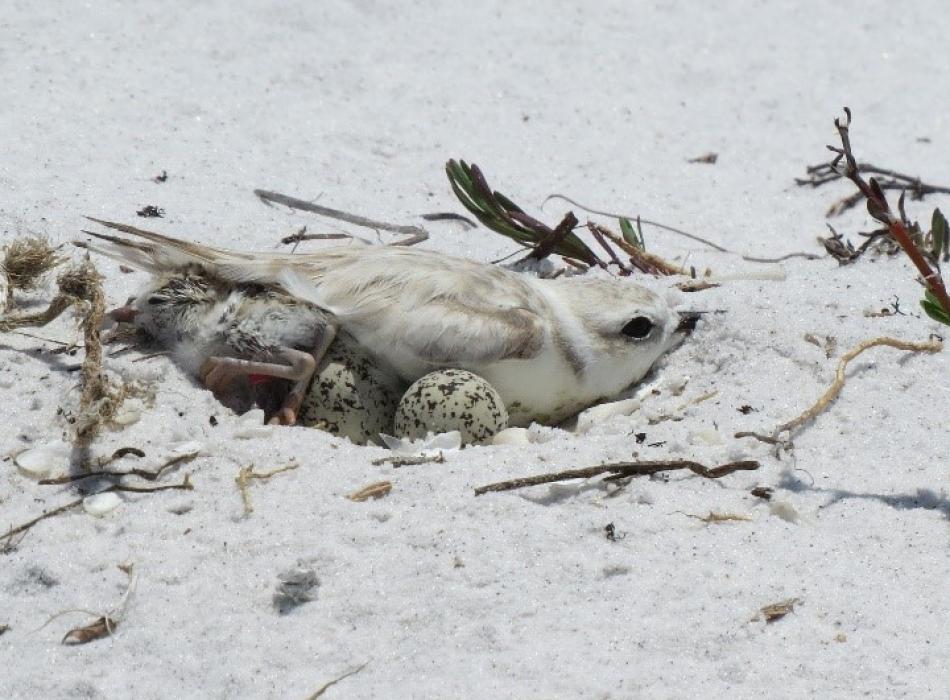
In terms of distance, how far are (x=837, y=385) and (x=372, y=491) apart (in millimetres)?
1695

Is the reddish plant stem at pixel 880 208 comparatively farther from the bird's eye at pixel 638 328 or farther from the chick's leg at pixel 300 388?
the chick's leg at pixel 300 388

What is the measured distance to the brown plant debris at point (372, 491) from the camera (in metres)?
3.72

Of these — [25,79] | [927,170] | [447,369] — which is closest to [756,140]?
[927,170]

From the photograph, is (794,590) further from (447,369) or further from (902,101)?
(902,101)

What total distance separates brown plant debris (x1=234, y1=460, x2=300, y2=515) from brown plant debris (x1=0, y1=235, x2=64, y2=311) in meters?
1.39

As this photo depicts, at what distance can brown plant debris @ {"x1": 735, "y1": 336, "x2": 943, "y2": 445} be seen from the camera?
4.11 m

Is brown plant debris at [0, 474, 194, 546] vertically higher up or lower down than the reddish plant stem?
lower down

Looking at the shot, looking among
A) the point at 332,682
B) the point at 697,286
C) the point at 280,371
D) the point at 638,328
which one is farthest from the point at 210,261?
the point at 697,286

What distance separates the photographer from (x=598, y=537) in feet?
11.7

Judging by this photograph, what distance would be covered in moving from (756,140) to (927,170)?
922mm

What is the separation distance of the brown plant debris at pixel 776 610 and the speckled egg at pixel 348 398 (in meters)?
1.71

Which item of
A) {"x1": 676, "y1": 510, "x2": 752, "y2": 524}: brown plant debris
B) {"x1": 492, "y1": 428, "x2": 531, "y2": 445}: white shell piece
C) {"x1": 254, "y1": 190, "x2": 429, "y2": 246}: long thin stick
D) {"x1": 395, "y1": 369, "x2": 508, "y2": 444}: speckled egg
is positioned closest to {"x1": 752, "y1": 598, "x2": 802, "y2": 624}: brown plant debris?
{"x1": 676, "y1": 510, "x2": 752, "y2": 524}: brown plant debris

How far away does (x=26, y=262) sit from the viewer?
470 cm

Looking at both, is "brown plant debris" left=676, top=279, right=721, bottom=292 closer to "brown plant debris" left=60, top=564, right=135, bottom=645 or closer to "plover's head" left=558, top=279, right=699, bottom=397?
"plover's head" left=558, top=279, right=699, bottom=397
